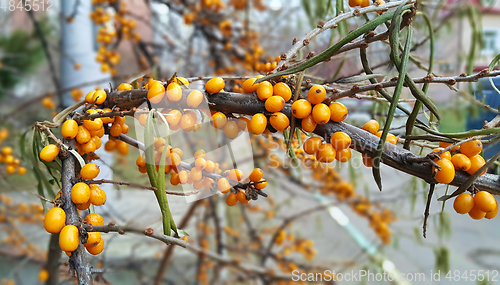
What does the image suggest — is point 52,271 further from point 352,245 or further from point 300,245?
point 352,245

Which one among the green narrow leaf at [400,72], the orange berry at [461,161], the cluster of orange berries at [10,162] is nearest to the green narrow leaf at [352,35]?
the green narrow leaf at [400,72]

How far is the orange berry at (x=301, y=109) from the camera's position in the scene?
8.3 inches

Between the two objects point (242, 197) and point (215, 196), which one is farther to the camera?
point (215, 196)

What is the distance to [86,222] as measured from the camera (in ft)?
0.72

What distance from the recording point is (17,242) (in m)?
1.01

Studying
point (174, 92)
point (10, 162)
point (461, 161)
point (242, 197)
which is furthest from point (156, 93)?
point (10, 162)

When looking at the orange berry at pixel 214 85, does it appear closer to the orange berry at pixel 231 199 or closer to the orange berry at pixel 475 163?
the orange berry at pixel 231 199

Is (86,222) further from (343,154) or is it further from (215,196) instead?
(215,196)

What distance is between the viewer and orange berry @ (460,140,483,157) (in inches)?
8.1

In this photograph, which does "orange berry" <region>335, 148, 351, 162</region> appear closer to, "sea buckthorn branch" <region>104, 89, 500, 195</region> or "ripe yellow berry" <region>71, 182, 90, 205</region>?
"sea buckthorn branch" <region>104, 89, 500, 195</region>

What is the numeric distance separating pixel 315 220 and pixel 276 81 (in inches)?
48.8

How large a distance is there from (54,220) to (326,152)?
0.65 ft

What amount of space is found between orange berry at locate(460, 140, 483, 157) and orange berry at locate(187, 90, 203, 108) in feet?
0.65

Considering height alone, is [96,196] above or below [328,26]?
below
